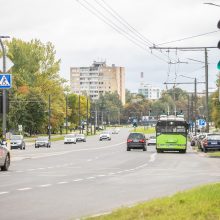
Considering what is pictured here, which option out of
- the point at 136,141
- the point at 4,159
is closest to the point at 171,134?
the point at 136,141

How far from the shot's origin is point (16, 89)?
12131 centimetres

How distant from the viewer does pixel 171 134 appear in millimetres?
57906

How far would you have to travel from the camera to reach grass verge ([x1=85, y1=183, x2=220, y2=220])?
37.5 ft

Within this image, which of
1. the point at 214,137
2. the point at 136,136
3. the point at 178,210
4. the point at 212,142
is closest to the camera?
the point at 178,210

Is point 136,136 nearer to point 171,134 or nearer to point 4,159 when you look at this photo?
point 171,134

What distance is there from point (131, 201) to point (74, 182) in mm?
6750

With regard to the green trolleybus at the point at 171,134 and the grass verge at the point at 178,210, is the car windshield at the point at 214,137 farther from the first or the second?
the grass verge at the point at 178,210

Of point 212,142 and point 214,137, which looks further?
point 212,142

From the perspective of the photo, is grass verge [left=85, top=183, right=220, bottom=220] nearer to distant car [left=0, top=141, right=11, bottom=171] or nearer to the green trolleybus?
distant car [left=0, top=141, right=11, bottom=171]

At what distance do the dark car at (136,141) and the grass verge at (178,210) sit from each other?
1997 inches

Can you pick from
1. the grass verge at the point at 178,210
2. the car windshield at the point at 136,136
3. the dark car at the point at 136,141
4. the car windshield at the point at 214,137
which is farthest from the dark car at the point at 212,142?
the grass verge at the point at 178,210

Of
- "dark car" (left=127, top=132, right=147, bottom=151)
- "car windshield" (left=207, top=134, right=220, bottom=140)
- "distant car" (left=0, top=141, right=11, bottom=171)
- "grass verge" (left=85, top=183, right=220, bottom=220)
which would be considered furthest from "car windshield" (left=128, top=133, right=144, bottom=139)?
"grass verge" (left=85, top=183, right=220, bottom=220)

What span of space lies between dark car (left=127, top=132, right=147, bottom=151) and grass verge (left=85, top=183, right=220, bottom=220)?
166 ft

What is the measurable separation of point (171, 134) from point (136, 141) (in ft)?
26.7
